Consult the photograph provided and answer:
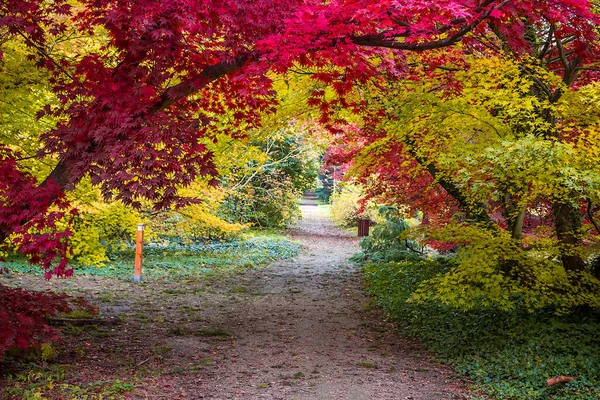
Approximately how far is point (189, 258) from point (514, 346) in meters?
8.76

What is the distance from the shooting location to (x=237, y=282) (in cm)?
1066

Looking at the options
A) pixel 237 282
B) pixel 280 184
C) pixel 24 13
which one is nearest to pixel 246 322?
pixel 237 282

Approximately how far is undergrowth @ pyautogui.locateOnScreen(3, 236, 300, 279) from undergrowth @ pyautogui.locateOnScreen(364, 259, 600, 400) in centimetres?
519

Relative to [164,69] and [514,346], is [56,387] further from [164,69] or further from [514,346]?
[514,346]

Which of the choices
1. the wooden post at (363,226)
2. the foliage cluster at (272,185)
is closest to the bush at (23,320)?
the foliage cluster at (272,185)

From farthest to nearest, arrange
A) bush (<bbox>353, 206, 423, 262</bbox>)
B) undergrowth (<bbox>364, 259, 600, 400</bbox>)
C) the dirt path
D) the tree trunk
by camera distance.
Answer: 1. bush (<bbox>353, 206, 423, 262</bbox>)
2. the tree trunk
3. the dirt path
4. undergrowth (<bbox>364, 259, 600, 400</bbox>)

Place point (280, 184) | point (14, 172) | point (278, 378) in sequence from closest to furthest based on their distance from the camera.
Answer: point (14, 172) → point (278, 378) → point (280, 184)

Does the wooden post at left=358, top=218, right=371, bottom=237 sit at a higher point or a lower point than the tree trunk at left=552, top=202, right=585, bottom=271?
lower

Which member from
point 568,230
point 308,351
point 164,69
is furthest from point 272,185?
point 164,69

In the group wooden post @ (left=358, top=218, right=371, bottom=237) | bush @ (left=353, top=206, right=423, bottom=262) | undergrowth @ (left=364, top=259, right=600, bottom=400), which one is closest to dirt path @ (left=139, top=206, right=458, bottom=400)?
undergrowth @ (left=364, top=259, right=600, bottom=400)

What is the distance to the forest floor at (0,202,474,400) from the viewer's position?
474 centimetres

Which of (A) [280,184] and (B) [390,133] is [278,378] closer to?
(B) [390,133]

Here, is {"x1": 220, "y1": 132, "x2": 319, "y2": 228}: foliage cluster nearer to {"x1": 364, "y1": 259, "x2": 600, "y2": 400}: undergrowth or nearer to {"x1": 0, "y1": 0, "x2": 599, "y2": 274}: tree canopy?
{"x1": 364, "y1": 259, "x2": 600, "y2": 400}: undergrowth

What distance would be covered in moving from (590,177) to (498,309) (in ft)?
10.4
